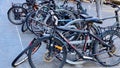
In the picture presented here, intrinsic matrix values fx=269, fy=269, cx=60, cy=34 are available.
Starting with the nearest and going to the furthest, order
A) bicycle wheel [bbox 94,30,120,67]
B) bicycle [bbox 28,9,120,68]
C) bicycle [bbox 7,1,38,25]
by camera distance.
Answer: bicycle [bbox 28,9,120,68], bicycle wheel [bbox 94,30,120,67], bicycle [bbox 7,1,38,25]

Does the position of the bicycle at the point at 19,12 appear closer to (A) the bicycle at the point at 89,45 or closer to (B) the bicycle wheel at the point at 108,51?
(A) the bicycle at the point at 89,45

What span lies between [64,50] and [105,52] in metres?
0.86

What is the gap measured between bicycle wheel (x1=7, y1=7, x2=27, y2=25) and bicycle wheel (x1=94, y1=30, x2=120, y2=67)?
315 cm

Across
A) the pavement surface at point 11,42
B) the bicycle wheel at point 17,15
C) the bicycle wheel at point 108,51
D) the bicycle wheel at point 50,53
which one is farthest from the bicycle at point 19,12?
the bicycle wheel at point 108,51

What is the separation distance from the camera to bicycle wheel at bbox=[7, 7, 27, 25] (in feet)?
23.7

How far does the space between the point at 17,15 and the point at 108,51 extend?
3311 mm

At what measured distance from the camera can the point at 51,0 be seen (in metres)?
6.87

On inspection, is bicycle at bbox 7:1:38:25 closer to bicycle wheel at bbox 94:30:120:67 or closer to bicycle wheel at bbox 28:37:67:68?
bicycle wheel at bbox 28:37:67:68

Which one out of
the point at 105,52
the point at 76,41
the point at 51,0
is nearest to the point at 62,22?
the point at 76,41

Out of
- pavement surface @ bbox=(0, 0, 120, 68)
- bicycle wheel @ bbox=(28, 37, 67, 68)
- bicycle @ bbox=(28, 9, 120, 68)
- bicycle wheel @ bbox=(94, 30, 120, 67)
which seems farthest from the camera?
pavement surface @ bbox=(0, 0, 120, 68)

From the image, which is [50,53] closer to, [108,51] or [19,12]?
[108,51]

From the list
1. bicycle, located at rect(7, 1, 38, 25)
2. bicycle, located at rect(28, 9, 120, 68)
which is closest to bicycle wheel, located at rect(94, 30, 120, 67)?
bicycle, located at rect(28, 9, 120, 68)

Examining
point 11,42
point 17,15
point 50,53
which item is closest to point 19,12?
point 17,15

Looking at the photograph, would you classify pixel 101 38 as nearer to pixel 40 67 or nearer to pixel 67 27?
pixel 67 27
